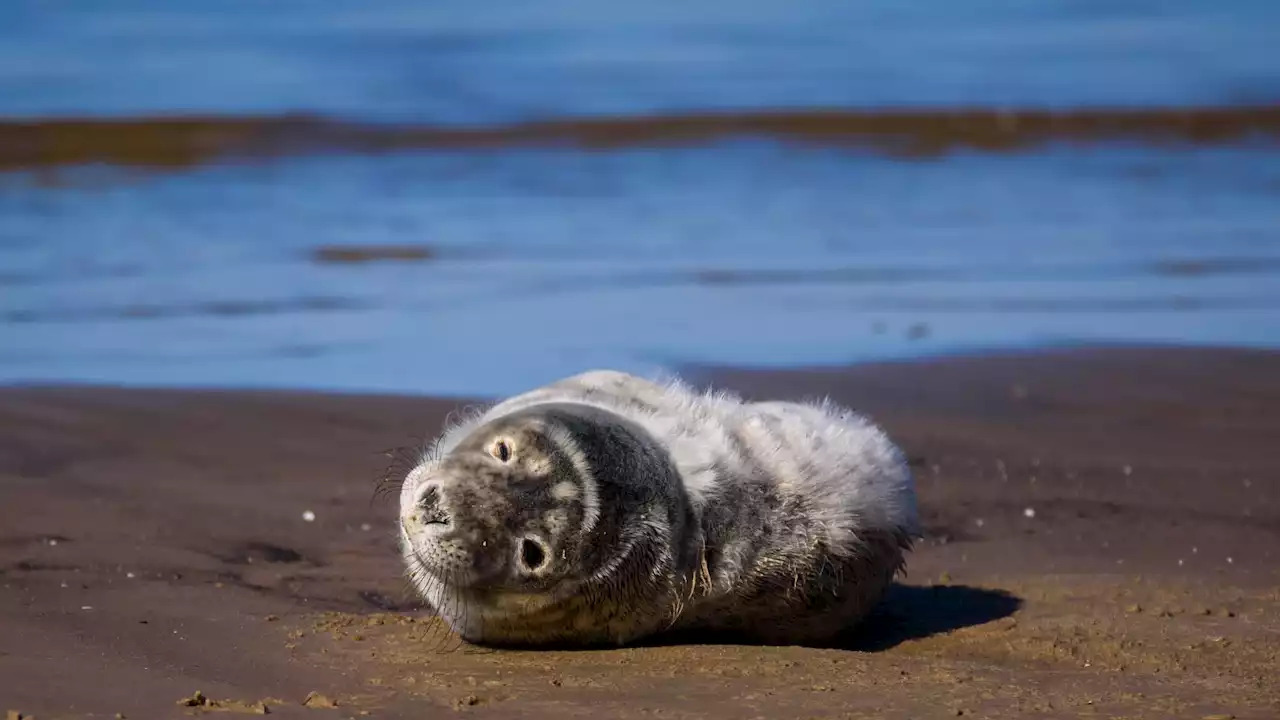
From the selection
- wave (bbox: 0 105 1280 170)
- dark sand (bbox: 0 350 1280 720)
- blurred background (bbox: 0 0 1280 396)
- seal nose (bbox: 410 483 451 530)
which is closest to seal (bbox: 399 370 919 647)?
seal nose (bbox: 410 483 451 530)

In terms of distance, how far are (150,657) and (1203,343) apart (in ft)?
23.1

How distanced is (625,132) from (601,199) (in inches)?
225

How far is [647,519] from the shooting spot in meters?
4.87

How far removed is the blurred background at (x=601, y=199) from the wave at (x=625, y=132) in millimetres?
66

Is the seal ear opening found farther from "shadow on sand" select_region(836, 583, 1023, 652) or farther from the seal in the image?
"shadow on sand" select_region(836, 583, 1023, 652)

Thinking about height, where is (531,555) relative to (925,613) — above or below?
above

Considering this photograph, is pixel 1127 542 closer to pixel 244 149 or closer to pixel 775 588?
pixel 775 588

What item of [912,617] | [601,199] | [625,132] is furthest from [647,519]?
[625,132]

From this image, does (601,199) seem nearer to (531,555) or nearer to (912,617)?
(912,617)

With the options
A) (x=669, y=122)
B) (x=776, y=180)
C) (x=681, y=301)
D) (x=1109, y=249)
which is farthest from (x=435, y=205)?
(x=669, y=122)

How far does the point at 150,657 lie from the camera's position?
4.81m

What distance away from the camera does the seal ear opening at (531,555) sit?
4.70m

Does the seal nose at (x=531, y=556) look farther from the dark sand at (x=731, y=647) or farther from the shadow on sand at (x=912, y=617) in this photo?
the shadow on sand at (x=912, y=617)

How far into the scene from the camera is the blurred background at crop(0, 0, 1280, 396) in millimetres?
10664
